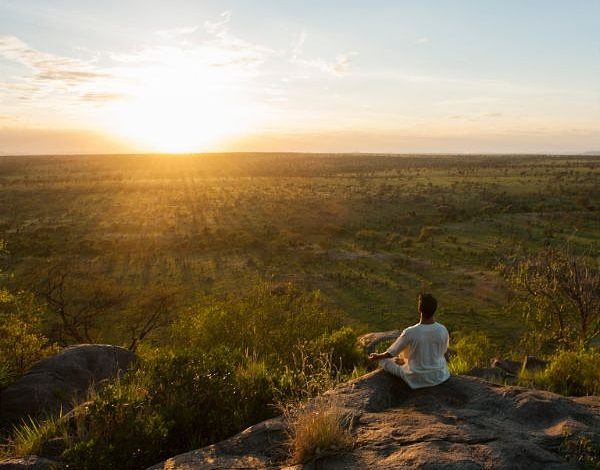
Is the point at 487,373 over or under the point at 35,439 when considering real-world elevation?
under

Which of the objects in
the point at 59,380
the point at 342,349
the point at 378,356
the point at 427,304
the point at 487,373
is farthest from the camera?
the point at 342,349

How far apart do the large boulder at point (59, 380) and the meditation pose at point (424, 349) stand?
6340 mm

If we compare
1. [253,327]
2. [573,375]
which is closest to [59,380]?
[253,327]

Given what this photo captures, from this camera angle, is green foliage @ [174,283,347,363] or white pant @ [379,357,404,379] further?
green foliage @ [174,283,347,363]

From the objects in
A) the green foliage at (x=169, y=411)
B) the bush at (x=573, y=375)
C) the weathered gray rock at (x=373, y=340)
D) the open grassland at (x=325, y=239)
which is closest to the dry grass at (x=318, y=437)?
the green foliage at (x=169, y=411)

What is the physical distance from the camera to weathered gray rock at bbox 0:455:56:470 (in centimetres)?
636

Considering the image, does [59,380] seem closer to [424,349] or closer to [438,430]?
[424,349]

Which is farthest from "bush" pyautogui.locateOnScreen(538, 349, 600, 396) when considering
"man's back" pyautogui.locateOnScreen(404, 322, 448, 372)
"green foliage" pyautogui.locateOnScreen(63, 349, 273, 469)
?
"green foliage" pyautogui.locateOnScreen(63, 349, 273, 469)

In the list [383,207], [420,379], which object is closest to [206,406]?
[420,379]

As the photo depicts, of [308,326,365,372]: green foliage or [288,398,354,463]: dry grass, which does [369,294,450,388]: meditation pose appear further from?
[308,326,365,372]: green foliage

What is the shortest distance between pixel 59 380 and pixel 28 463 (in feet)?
17.9

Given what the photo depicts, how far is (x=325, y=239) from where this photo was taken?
45.9 metres

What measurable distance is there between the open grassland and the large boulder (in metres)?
5.24

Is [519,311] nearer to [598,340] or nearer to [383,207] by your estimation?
[598,340]
